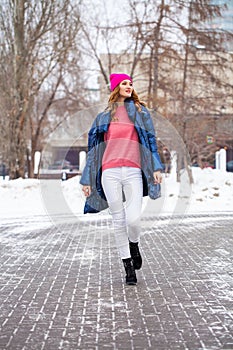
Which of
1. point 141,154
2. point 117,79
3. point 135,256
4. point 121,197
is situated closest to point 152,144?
point 141,154

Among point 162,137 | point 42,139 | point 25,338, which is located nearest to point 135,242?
point 25,338

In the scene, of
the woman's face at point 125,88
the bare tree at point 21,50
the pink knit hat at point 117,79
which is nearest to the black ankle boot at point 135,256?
the woman's face at point 125,88

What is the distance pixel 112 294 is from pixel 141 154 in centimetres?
132

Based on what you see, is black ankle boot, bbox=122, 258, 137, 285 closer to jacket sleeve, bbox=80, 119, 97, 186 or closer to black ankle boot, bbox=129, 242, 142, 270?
black ankle boot, bbox=129, 242, 142, 270

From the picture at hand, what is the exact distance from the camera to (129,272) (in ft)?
20.8

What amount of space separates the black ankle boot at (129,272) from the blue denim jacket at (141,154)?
587 millimetres

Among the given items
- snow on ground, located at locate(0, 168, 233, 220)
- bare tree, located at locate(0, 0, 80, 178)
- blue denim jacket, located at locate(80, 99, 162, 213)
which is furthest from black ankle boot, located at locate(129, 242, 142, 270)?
bare tree, located at locate(0, 0, 80, 178)

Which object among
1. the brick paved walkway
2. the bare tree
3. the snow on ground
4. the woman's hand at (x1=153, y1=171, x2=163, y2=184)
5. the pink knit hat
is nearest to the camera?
the brick paved walkway

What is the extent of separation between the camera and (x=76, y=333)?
4.54 m

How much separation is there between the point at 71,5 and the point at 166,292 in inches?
723

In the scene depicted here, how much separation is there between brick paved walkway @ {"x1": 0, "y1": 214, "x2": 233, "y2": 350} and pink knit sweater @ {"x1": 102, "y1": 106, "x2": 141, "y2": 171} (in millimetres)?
1155

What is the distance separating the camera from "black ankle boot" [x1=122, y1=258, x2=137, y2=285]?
630 centimetres

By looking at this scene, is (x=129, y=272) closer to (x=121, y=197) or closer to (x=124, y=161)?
(x=121, y=197)

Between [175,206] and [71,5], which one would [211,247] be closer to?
[175,206]
